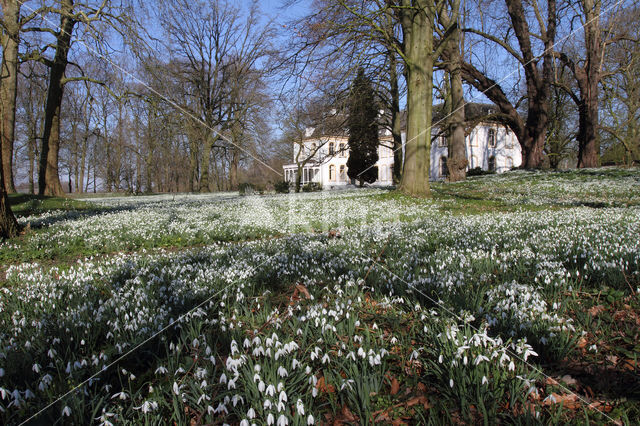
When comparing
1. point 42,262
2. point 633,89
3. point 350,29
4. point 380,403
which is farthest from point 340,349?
point 633,89

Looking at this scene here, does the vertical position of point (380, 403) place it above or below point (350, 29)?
below

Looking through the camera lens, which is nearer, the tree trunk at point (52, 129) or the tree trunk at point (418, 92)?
the tree trunk at point (418, 92)

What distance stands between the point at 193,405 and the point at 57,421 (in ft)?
2.07

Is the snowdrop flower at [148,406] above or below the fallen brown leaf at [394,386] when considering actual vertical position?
above

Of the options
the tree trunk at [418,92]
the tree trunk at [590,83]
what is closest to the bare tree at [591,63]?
the tree trunk at [590,83]

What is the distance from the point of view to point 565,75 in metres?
34.6

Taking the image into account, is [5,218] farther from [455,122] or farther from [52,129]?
[455,122]

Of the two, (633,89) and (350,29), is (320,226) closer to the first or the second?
(350,29)

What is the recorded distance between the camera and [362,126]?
2694cm

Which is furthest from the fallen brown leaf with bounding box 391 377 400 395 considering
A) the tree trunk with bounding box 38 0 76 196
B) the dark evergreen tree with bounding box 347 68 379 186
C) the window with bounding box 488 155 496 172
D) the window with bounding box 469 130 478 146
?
the window with bounding box 488 155 496 172

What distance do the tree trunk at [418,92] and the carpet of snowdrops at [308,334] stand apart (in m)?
8.12

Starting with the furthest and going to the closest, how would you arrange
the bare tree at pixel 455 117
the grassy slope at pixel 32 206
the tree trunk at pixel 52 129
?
1. the bare tree at pixel 455 117
2. the tree trunk at pixel 52 129
3. the grassy slope at pixel 32 206

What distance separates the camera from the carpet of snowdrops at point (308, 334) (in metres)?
1.85

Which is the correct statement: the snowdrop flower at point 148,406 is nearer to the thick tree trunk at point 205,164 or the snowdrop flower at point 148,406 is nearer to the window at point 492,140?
the thick tree trunk at point 205,164
